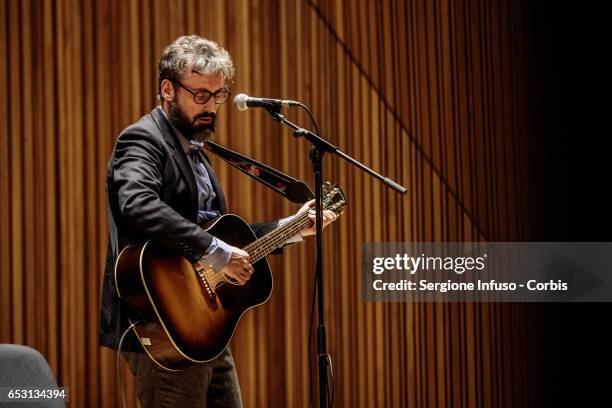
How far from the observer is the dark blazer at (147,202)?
2006 millimetres

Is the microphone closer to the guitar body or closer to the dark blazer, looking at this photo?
the dark blazer

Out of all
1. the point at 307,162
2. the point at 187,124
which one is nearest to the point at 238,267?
the point at 187,124

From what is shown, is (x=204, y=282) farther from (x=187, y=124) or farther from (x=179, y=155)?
(x=187, y=124)

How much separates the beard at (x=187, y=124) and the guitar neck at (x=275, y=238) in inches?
15.3

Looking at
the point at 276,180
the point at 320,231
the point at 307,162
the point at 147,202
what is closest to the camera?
the point at 147,202

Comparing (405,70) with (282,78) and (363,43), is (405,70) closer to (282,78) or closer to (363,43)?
(363,43)

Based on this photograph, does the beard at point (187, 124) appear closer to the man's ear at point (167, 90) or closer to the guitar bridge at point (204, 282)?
the man's ear at point (167, 90)

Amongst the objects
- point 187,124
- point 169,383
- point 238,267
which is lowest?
point 169,383

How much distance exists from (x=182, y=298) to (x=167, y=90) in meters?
0.70

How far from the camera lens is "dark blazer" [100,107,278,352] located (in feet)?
6.58

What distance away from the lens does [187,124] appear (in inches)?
90.6

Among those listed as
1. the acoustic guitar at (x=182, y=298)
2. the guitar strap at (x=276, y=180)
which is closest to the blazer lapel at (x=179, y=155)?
the acoustic guitar at (x=182, y=298)

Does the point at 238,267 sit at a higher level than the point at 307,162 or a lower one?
lower

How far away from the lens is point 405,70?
3.43 metres
